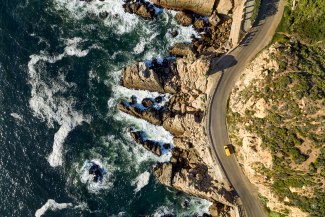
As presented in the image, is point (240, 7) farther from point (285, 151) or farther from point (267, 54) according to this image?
point (285, 151)

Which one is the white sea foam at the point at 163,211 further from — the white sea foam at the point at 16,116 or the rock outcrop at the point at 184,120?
the white sea foam at the point at 16,116

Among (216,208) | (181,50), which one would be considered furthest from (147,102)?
(216,208)

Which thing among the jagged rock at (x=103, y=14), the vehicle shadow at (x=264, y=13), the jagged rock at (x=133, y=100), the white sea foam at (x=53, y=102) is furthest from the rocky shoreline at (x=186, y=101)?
the white sea foam at (x=53, y=102)

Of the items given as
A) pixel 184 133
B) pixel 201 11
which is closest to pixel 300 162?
pixel 184 133

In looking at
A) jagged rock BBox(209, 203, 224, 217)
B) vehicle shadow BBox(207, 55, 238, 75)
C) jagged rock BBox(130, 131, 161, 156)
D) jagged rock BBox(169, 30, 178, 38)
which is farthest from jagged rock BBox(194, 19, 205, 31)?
jagged rock BBox(209, 203, 224, 217)

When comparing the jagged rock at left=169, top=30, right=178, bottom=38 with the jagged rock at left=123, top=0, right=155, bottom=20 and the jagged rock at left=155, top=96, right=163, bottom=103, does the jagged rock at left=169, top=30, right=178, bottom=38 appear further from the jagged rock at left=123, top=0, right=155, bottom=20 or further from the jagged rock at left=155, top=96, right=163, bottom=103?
the jagged rock at left=155, top=96, right=163, bottom=103
